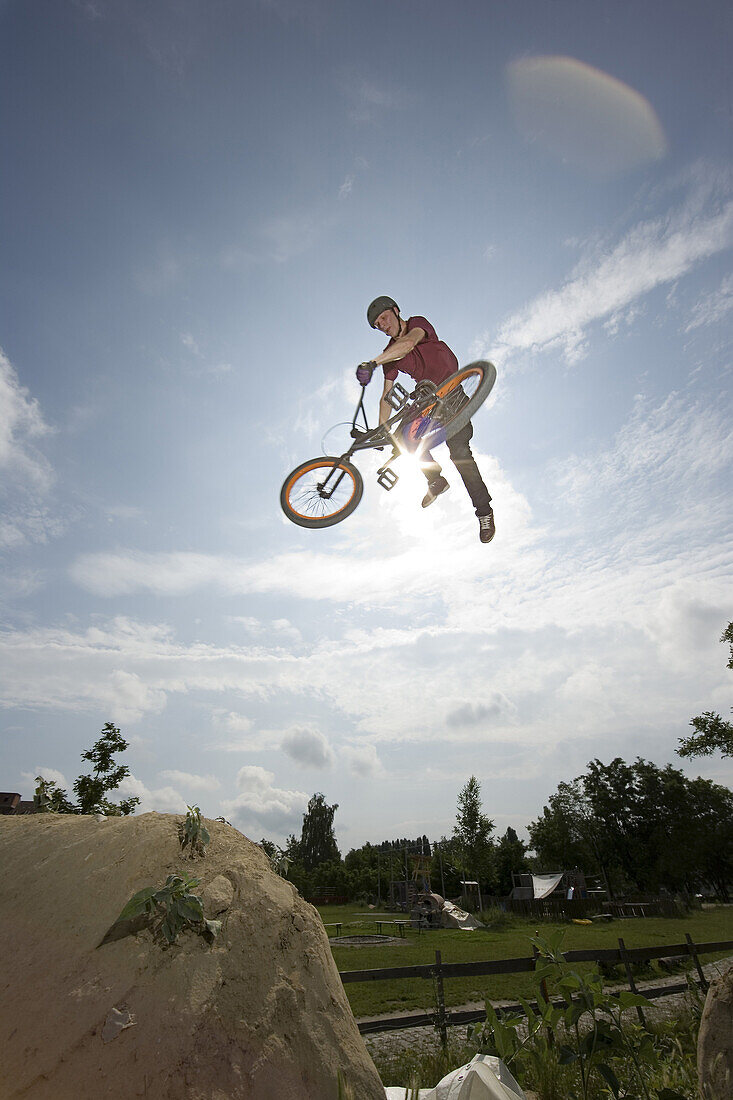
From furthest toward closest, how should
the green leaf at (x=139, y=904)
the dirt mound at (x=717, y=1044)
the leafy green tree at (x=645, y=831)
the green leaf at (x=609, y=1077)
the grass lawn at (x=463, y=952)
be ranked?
the leafy green tree at (x=645, y=831)
the grass lawn at (x=463, y=952)
the dirt mound at (x=717, y=1044)
the green leaf at (x=609, y=1077)
the green leaf at (x=139, y=904)

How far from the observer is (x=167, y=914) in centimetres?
266

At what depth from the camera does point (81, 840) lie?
3.11 m

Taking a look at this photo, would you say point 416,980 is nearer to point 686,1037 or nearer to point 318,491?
point 686,1037

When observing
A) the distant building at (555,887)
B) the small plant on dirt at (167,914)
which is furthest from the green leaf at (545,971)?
the distant building at (555,887)

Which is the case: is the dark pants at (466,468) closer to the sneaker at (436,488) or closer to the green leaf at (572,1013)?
the sneaker at (436,488)

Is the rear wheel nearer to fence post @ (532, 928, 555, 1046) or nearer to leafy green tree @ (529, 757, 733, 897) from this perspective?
fence post @ (532, 928, 555, 1046)

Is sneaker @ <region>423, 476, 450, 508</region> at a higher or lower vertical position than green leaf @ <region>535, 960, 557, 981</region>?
higher

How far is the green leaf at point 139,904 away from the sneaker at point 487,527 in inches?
259

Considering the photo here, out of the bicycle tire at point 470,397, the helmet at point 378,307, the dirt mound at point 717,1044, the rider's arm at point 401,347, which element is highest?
the helmet at point 378,307

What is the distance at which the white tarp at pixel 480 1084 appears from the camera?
8.89ft

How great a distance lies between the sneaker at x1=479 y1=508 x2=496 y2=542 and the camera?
819 centimetres

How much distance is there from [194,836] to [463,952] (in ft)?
58.0

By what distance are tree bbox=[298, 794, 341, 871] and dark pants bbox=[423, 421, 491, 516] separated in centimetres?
7319

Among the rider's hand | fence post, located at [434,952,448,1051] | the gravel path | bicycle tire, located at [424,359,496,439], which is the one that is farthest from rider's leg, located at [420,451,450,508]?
fence post, located at [434,952,448,1051]
